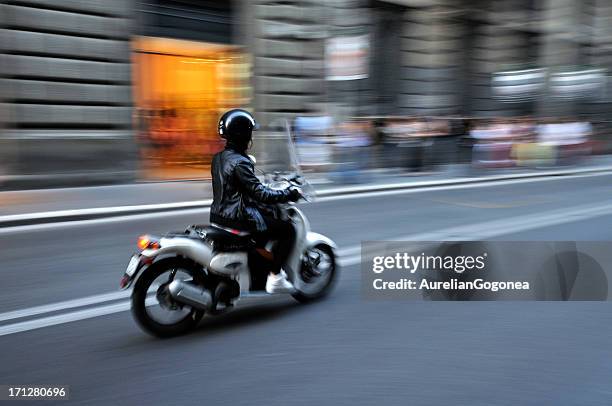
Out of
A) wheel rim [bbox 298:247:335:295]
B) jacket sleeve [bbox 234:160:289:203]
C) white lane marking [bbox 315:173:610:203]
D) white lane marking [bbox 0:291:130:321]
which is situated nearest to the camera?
jacket sleeve [bbox 234:160:289:203]

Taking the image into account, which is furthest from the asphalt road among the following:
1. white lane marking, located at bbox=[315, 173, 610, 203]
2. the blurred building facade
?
the blurred building facade

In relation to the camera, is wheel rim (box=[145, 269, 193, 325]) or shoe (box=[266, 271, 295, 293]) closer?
wheel rim (box=[145, 269, 193, 325])

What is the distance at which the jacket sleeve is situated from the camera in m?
4.43

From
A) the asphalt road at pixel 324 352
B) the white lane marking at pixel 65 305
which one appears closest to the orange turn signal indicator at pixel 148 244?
the asphalt road at pixel 324 352

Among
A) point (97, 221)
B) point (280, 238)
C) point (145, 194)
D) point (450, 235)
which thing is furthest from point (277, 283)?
point (145, 194)

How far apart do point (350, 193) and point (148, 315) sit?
866 cm

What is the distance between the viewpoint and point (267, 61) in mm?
15555

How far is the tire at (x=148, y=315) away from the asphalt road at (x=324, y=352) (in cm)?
8

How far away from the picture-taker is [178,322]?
439 cm

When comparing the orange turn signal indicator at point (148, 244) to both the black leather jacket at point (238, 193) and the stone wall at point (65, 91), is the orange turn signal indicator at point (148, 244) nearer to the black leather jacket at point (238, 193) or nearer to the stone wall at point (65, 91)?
the black leather jacket at point (238, 193)

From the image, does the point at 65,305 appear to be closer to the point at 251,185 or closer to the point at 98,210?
the point at 251,185

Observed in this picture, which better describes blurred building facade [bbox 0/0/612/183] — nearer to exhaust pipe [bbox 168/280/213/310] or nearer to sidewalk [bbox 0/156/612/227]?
sidewalk [bbox 0/156/612/227]

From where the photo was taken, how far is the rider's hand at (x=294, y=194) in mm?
4586

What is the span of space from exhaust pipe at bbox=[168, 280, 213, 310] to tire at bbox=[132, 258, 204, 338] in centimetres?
9
